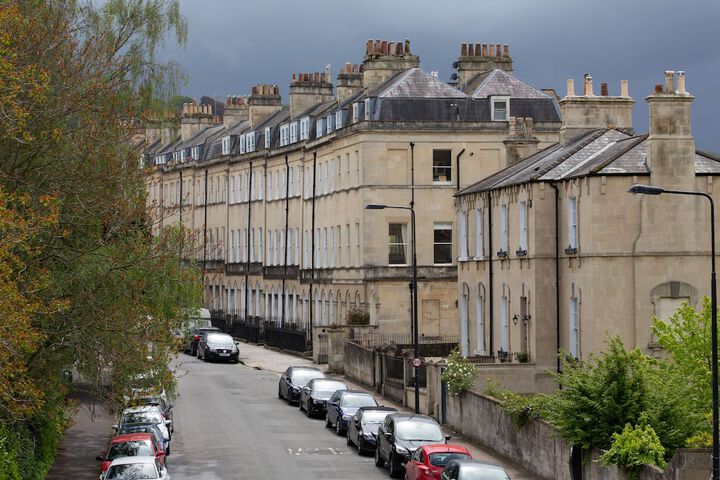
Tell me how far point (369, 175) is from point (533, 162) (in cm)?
1780

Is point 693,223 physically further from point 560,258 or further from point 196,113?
point 196,113

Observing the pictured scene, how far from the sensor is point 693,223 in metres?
41.8

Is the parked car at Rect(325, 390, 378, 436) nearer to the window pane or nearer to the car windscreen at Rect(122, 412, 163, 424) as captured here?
the car windscreen at Rect(122, 412, 163, 424)

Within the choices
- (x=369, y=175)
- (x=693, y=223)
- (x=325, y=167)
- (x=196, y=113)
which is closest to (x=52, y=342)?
(x=693, y=223)

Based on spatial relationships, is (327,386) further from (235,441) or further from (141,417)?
(141,417)

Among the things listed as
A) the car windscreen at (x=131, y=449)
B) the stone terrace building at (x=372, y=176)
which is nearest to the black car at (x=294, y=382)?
the stone terrace building at (x=372, y=176)

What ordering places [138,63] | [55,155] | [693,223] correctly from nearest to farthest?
1. [55,155]
2. [138,63]
3. [693,223]

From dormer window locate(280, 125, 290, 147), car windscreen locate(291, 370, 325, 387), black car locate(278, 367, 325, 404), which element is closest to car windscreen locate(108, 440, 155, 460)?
black car locate(278, 367, 325, 404)

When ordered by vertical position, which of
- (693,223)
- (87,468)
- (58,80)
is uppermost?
(58,80)

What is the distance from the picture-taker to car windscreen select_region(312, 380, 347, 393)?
4826 cm

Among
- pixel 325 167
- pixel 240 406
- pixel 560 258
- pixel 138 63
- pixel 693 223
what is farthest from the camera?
pixel 325 167

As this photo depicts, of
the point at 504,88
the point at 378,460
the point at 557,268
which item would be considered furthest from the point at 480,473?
the point at 504,88

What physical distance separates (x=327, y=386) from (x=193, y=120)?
227ft

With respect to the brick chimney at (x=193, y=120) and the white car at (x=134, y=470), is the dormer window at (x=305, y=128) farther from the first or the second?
the white car at (x=134, y=470)
